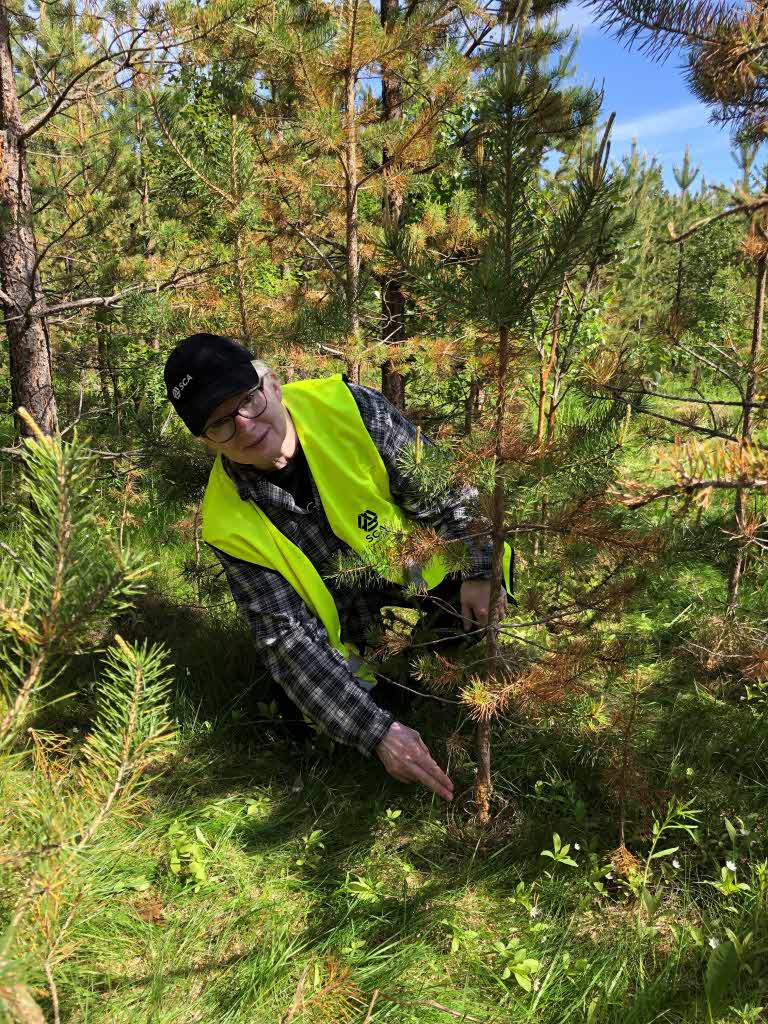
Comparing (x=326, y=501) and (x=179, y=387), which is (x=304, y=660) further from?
(x=179, y=387)

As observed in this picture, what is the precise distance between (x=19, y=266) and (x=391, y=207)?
2.28m

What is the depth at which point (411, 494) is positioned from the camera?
231 cm

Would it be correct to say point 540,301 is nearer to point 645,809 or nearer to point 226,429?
point 226,429

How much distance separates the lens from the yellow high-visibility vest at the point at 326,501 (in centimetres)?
228

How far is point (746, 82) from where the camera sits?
1.59 meters

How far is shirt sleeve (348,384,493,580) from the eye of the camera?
6.71 feet

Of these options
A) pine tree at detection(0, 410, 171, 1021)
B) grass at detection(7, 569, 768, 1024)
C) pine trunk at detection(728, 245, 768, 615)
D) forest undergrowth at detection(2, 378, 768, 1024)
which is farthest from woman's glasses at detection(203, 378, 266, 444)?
pine trunk at detection(728, 245, 768, 615)

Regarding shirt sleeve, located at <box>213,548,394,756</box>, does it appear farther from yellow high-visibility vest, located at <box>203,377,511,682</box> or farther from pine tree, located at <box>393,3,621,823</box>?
pine tree, located at <box>393,3,621,823</box>

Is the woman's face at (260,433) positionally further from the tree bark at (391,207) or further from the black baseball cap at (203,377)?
the tree bark at (391,207)

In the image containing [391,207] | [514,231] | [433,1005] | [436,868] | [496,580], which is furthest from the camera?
[391,207]

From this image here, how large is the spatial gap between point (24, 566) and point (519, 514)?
117cm

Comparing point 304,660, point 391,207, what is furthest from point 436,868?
point 391,207

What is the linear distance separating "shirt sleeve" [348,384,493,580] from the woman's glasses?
1.38 feet

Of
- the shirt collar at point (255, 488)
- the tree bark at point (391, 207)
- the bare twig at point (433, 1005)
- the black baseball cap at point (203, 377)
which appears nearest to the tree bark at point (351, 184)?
the tree bark at point (391, 207)
